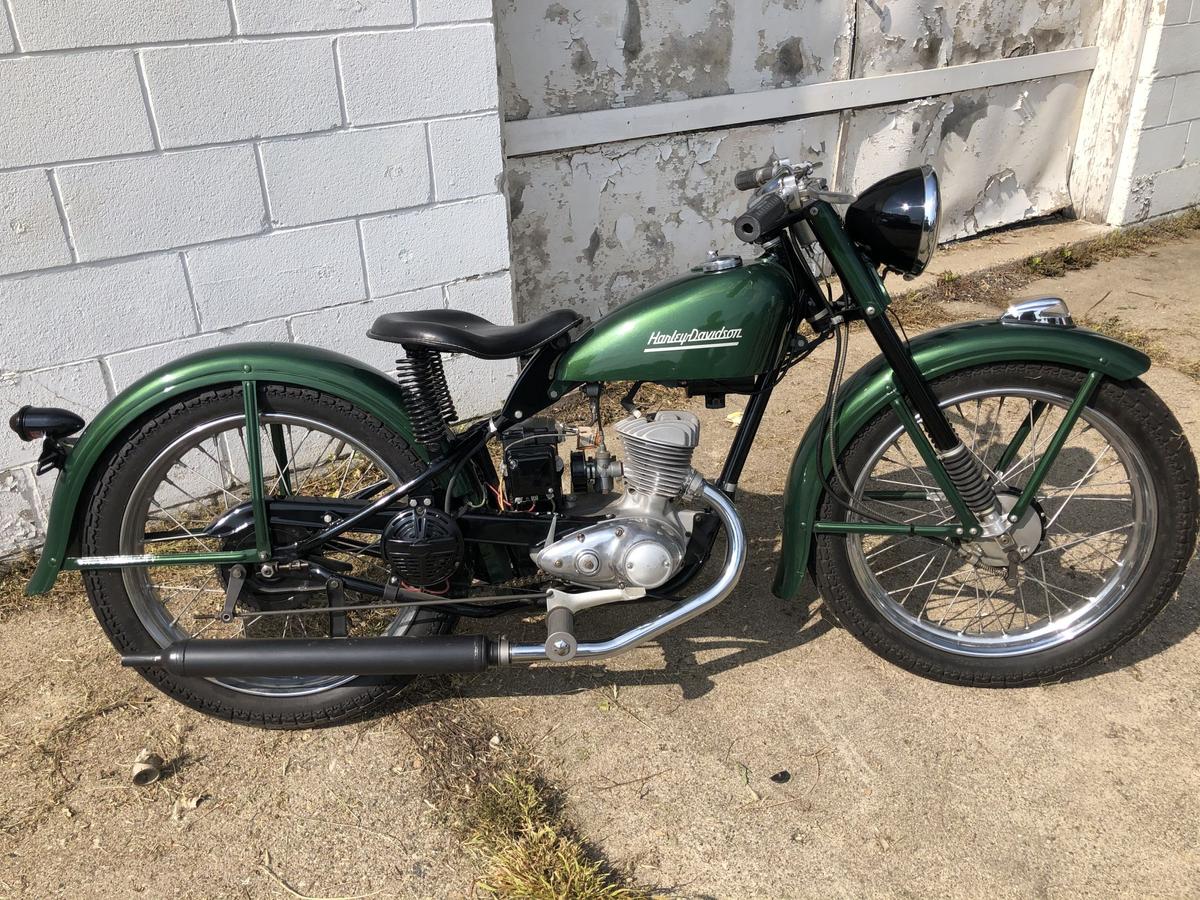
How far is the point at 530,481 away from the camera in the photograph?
2217 mm

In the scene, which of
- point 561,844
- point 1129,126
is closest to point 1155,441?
point 561,844

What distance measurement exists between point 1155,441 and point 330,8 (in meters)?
2.68

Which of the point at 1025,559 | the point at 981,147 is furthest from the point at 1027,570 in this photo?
the point at 981,147

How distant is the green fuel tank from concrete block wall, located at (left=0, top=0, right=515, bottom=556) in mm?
1425

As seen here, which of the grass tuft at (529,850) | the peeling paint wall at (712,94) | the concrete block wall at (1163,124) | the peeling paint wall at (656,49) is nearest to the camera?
the grass tuft at (529,850)

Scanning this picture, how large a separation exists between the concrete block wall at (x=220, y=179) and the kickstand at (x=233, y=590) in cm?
110

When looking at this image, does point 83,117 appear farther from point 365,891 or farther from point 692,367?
point 365,891

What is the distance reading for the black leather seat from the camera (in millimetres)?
2072

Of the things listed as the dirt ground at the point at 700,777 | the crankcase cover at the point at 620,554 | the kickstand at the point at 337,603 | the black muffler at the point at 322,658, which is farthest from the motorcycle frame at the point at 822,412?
the dirt ground at the point at 700,777

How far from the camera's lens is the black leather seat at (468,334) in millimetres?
2072

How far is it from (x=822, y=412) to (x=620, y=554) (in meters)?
0.62

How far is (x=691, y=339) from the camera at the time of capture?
2.09 m

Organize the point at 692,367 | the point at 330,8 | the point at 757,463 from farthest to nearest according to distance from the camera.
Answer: the point at 757,463 → the point at 330,8 → the point at 692,367

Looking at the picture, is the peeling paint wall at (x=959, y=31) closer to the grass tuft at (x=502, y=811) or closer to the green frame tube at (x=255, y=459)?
the green frame tube at (x=255, y=459)
